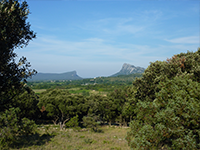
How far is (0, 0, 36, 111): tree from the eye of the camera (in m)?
8.15

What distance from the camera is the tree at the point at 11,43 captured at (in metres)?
8.15

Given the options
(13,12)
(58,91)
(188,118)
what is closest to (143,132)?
(188,118)

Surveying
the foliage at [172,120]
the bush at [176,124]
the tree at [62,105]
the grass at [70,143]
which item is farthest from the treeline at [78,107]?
the bush at [176,124]

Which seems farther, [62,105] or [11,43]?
[62,105]

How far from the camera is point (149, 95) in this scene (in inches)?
842

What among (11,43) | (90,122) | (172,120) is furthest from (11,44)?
(90,122)

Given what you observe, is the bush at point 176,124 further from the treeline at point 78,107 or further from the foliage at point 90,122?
the foliage at point 90,122

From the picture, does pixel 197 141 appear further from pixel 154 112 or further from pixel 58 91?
pixel 58 91

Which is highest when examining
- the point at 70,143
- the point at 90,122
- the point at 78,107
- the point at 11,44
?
the point at 11,44

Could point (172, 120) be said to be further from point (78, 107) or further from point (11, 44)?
point (78, 107)

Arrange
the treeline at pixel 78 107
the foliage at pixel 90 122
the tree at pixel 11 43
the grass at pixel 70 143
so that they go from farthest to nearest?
the treeline at pixel 78 107, the foliage at pixel 90 122, the grass at pixel 70 143, the tree at pixel 11 43

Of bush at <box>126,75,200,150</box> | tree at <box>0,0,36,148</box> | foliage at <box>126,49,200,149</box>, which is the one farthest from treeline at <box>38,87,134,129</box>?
tree at <box>0,0,36,148</box>

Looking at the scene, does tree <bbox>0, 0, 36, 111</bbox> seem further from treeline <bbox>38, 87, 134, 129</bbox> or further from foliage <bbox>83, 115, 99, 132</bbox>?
foliage <bbox>83, 115, 99, 132</bbox>

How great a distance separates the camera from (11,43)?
29.2 ft
